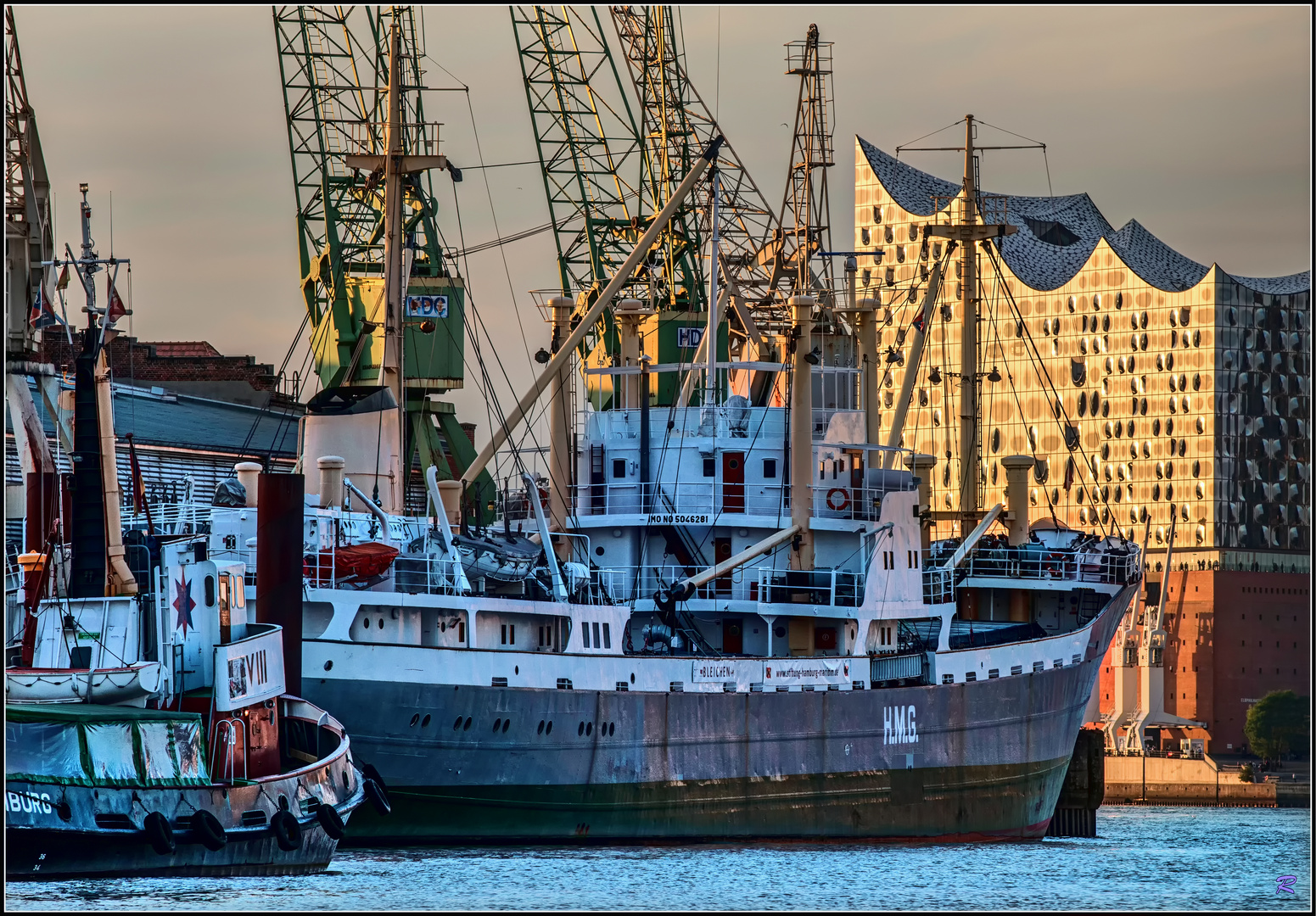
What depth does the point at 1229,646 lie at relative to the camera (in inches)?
5438

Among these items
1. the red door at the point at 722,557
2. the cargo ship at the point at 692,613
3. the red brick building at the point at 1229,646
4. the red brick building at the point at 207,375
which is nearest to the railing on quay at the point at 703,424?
the cargo ship at the point at 692,613

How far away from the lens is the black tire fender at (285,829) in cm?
3638

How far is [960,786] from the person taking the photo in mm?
54906

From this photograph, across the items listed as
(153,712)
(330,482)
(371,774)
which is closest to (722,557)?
(330,482)

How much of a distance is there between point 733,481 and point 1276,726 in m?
81.7

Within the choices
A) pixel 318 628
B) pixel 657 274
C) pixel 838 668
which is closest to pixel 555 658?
pixel 318 628

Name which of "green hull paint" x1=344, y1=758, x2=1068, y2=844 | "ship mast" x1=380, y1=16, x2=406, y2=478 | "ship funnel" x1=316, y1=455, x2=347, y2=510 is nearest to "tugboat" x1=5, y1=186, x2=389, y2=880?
"green hull paint" x1=344, y1=758, x2=1068, y2=844

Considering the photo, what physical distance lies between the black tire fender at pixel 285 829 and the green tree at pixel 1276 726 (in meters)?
96.9

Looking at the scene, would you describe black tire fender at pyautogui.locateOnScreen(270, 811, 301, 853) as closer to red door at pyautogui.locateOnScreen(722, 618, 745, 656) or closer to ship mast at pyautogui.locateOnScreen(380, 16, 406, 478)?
ship mast at pyautogui.locateOnScreen(380, 16, 406, 478)

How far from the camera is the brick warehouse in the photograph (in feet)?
454

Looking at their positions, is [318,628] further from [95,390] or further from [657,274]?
[657,274]

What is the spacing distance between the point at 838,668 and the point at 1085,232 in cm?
10973

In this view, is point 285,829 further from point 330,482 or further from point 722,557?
point 722,557

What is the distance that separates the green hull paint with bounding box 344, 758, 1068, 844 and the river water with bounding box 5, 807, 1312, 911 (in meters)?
0.45
